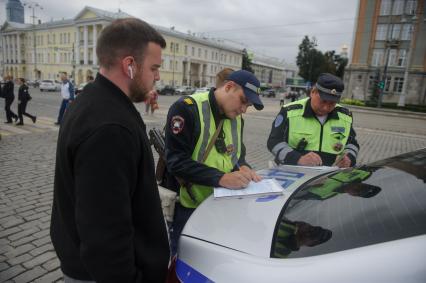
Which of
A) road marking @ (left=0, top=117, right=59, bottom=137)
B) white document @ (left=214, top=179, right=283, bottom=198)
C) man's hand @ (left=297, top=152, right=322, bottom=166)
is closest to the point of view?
white document @ (left=214, top=179, right=283, bottom=198)

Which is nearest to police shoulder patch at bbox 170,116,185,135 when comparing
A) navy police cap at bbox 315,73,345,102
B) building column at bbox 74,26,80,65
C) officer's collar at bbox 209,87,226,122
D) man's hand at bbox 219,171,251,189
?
officer's collar at bbox 209,87,226,122

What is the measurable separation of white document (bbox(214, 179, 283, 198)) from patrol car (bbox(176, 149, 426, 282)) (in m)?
0.04

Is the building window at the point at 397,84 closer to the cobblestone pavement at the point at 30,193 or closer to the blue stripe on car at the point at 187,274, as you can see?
the cobblestone pavement at the point at 30,193

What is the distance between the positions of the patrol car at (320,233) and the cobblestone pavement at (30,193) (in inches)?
78.4

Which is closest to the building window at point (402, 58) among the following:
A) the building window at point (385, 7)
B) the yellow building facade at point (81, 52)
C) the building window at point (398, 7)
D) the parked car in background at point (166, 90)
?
the building window at point (398, 7)

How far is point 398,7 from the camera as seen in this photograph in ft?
134

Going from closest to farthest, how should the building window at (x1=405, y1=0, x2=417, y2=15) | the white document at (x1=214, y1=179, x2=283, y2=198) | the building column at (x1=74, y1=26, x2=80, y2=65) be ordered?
the white document at (x1=214, y1=179, x2=283, y2=198)
the building window at (x1=405, y1=0, x2=417, y2=15)
the building column at (x1=74, y1=26, x2=80, y2=65)

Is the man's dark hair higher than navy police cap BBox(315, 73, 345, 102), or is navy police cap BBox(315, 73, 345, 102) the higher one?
the man's dark hair

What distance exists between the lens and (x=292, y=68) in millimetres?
129500

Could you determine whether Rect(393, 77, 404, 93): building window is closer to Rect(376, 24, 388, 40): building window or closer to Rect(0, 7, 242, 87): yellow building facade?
Rect(376, 24, 388, 40): building window

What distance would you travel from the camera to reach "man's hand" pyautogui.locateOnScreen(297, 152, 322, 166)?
2746mm

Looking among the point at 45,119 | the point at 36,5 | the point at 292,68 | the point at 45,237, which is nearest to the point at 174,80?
the point at 36,5

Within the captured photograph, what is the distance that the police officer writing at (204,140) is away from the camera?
1984 mm

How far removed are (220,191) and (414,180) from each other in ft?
3.41
